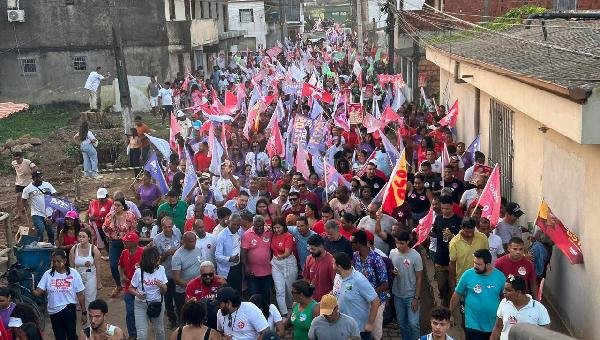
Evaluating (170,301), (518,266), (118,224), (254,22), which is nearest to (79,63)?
(118,224)

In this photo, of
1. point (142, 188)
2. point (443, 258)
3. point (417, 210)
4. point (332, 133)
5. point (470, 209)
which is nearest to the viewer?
point (443, 258)

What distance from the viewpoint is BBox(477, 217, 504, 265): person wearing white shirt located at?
812 cm

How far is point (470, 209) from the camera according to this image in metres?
9.61

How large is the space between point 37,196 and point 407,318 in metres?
6.68

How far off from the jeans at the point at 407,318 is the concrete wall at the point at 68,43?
1017 inches

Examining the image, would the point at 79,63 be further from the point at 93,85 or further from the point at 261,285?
the point at 261,285

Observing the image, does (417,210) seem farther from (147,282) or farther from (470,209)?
(147,282)

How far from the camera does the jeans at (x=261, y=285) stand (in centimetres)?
889

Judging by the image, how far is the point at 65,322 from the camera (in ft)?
26.9

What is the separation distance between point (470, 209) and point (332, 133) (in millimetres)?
Answer: 6373

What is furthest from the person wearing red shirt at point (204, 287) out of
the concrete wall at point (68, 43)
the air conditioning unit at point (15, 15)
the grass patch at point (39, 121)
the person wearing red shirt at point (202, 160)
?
the air conditioning unit at point (15, 15)

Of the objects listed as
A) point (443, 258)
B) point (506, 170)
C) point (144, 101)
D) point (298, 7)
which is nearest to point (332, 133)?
point (506, 170)

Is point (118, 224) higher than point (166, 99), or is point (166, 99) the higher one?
point (118, 224)

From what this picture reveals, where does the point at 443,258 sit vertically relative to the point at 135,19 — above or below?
below
